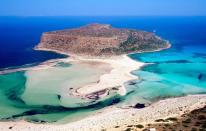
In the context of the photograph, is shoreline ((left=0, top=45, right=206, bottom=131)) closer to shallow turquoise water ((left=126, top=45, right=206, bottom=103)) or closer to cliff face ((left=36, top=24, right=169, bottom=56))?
shallow turquoise water ((left=126, top=45, right=206, bottom=103))

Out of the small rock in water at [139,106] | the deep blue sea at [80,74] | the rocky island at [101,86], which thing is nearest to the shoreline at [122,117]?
the rocky island at [101,86]

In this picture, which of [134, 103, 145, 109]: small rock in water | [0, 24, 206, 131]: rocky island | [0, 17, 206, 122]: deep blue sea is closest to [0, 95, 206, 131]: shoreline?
[0, 24, 206, 131]: rocky island

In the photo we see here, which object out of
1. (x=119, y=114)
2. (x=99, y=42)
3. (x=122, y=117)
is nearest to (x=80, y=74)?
(x=119, y=114)

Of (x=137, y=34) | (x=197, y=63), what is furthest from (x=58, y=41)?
(x=197, y=63)

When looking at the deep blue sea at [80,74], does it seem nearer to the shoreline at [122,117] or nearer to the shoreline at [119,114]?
the shoreline at [119,114]

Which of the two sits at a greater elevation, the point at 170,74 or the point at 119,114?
the point at 170,74

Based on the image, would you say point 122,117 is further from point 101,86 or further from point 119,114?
point 101,86

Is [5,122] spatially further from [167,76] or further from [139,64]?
[139,64]

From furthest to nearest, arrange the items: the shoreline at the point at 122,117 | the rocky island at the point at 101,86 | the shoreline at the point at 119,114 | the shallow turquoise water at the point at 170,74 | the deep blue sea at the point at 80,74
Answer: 1. the shallow turquoise water at the point at 170,74
2. the deep blue sea at the point at 80,74
3. the rocky island at the point at 101,86
4. the shoreline at the point at 119,114
5. the shoreline at the point at 122,117

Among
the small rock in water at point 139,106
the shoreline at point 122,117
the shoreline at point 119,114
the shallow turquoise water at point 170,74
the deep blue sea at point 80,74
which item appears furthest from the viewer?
the shallow turquoise water at point 170,74
